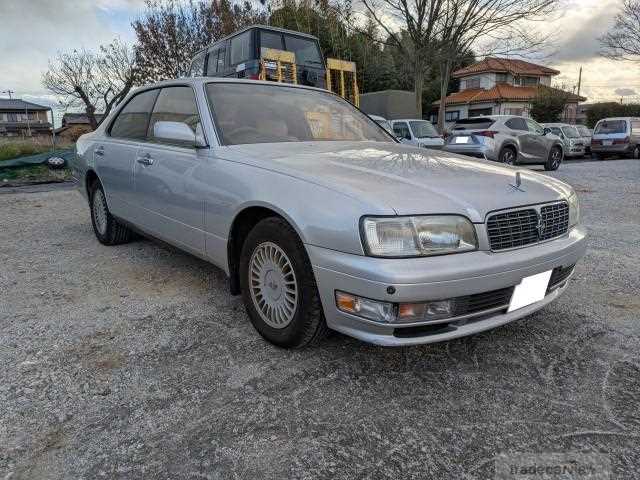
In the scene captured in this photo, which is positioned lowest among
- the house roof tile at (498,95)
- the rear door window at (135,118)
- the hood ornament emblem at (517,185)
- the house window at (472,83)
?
the hood ornament emblem at (517,185)

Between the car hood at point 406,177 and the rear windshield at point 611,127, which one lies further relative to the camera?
the rear windshield at point 611,127

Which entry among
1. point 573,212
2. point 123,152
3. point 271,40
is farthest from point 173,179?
point 271,40

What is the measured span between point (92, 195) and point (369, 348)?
3543mm

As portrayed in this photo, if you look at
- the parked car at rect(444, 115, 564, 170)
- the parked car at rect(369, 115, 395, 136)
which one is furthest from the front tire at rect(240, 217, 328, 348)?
the parked car at rect(444, 115, 564, 170)

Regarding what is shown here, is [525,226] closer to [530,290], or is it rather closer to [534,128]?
[530,290]

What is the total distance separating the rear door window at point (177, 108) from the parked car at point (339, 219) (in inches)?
0.6

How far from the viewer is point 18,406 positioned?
2051mm

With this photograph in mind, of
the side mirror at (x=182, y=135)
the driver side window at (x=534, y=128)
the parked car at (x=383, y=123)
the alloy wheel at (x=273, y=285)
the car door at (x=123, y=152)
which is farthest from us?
the driver side window at (x=534, y=128)

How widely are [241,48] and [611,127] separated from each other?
574 inches

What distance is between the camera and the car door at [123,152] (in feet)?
12.5

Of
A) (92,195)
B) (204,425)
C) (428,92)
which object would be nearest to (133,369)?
(204,425)

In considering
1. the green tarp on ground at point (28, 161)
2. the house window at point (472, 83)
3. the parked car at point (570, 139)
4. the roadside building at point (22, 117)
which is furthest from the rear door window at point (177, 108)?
the roadside building at point (22, 117)

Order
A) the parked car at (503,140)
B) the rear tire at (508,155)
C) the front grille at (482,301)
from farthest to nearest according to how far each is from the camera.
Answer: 1. the rear tire at (508,155)
2. the parked car at (503,140)
3. the front grille at (482,301)

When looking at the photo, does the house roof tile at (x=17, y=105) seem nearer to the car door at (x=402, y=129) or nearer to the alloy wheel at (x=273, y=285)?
the car door at (x=402, y=129)
